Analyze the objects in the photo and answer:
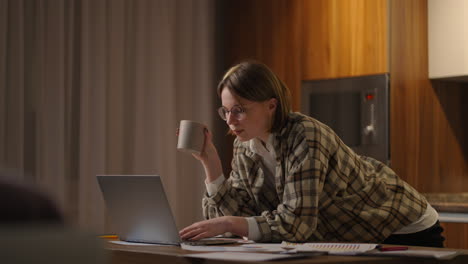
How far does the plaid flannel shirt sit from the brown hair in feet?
0.10

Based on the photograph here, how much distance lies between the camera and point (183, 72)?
3787 millimetres

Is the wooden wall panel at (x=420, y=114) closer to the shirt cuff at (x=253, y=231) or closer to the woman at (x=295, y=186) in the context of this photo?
the woman at (x=295, y=186)

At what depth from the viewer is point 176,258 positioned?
3.88 feet

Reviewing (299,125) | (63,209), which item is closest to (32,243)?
(63,209)

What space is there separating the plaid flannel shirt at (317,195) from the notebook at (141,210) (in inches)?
7.2

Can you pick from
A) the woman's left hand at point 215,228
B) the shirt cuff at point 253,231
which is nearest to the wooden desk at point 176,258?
the woman's left hand at point 215,228

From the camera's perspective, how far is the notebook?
4.78 ft

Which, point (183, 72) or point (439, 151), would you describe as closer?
point (439, 151)

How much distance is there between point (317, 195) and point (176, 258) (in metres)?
0.50

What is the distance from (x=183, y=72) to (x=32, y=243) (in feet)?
11.5

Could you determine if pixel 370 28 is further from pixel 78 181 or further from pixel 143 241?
pixel 143 241

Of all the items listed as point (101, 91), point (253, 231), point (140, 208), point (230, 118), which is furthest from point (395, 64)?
point (140, 208)

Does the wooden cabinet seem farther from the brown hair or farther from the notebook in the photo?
the notebook

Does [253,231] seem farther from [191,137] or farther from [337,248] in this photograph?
[191,137]
